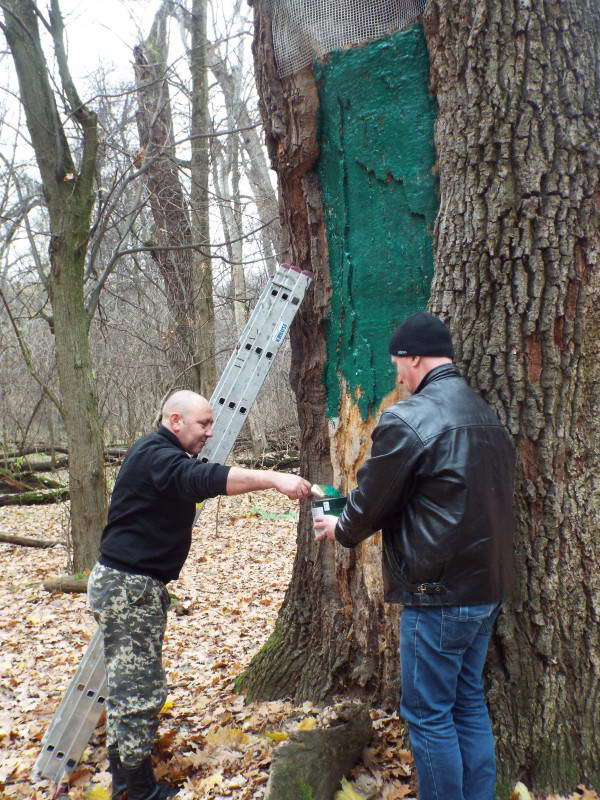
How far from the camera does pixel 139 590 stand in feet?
10.3

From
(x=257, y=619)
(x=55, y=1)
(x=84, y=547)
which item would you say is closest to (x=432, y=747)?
(x=257, y=619)

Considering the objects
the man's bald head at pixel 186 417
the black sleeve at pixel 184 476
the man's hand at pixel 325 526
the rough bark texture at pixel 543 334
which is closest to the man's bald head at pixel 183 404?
the man's bald head at pixel 186 417

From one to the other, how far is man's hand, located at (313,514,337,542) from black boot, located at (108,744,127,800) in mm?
1602

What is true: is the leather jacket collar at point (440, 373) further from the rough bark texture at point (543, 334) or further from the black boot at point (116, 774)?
the black boot at point (116, 774)

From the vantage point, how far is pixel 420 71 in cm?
319

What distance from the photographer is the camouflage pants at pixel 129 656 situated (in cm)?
310

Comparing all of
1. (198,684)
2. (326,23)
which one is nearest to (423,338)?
(326,23)

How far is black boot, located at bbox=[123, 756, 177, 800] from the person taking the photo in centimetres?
309

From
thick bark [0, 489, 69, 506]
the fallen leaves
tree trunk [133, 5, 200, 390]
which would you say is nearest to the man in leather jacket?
the fallen leaves

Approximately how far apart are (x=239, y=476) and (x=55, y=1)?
710cm

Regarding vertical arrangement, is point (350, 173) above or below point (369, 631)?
above

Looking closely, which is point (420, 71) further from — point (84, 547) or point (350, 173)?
point (84, 547)

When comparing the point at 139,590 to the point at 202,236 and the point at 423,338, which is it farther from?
the point at 202,236

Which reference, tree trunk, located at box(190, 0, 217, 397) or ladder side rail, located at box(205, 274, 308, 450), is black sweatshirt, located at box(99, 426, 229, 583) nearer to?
ladder side rail, located at box(205, 274, 308, 450)
